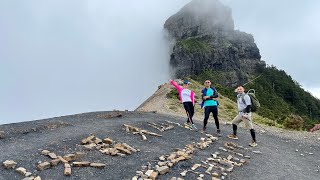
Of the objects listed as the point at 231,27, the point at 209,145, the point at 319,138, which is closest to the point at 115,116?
the point at 209,145

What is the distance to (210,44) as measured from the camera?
11450 centimetres

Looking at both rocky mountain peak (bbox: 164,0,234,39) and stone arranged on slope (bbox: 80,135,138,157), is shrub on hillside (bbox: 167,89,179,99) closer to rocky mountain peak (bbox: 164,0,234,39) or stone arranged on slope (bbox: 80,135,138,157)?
stone arranged on slope (bbox: 80,135,138,157)

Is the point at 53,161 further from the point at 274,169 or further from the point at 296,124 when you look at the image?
the point at 296,124

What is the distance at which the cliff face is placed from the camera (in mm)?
104812

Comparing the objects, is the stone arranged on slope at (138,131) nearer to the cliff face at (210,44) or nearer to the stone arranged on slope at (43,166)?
the stone arranged on slope at (43,166)

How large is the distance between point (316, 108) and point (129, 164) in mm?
96347

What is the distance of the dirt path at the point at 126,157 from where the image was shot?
34.9 feet

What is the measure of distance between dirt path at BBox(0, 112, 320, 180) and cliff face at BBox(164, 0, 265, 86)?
85070mm

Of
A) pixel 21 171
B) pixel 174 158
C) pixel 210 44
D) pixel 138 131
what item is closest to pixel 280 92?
pixel 210 44

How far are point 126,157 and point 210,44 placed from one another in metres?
105

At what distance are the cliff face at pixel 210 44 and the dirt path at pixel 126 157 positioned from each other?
85070mm

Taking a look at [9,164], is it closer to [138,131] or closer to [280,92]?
[138,131]

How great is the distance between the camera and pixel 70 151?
38.6ft

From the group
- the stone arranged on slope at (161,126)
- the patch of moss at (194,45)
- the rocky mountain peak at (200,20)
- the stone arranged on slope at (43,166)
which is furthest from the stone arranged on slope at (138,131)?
the rocky mountain peak at (200,20)
